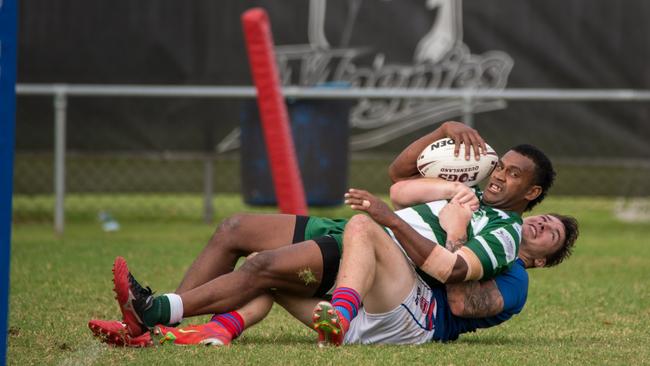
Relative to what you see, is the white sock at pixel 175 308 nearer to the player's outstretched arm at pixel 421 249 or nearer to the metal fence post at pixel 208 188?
the player's outstretched arm at pixel 421 249

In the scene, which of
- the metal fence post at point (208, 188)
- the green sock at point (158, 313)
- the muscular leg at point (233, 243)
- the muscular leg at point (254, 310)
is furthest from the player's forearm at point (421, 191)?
the metal fence post at point (208, 188)

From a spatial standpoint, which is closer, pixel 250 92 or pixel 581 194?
pixel 250 92

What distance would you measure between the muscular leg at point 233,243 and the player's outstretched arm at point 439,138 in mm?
662

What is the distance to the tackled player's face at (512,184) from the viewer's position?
5.88m

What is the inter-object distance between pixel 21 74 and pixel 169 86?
4.95 ft

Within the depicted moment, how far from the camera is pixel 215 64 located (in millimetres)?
12734

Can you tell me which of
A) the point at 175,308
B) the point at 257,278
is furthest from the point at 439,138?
the point at 175,308

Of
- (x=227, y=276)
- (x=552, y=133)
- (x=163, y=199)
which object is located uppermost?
(x=227, y=276)

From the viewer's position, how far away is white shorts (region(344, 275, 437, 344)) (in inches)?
220

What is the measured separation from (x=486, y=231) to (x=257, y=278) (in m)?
1.08

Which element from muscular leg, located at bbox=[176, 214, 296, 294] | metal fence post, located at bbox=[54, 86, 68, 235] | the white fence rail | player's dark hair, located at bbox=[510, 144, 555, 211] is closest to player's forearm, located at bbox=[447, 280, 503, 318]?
player's dark hair, located at bbox=[510, 144, 555, 211]

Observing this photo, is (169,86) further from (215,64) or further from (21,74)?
(21,74)

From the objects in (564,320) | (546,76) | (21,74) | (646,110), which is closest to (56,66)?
(21,74)

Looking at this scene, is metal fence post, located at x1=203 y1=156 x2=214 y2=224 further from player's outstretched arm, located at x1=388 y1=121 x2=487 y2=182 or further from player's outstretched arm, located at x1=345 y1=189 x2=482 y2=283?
player's outstretched arm, located at x1=345 y1=189 x2=482 y2=283
